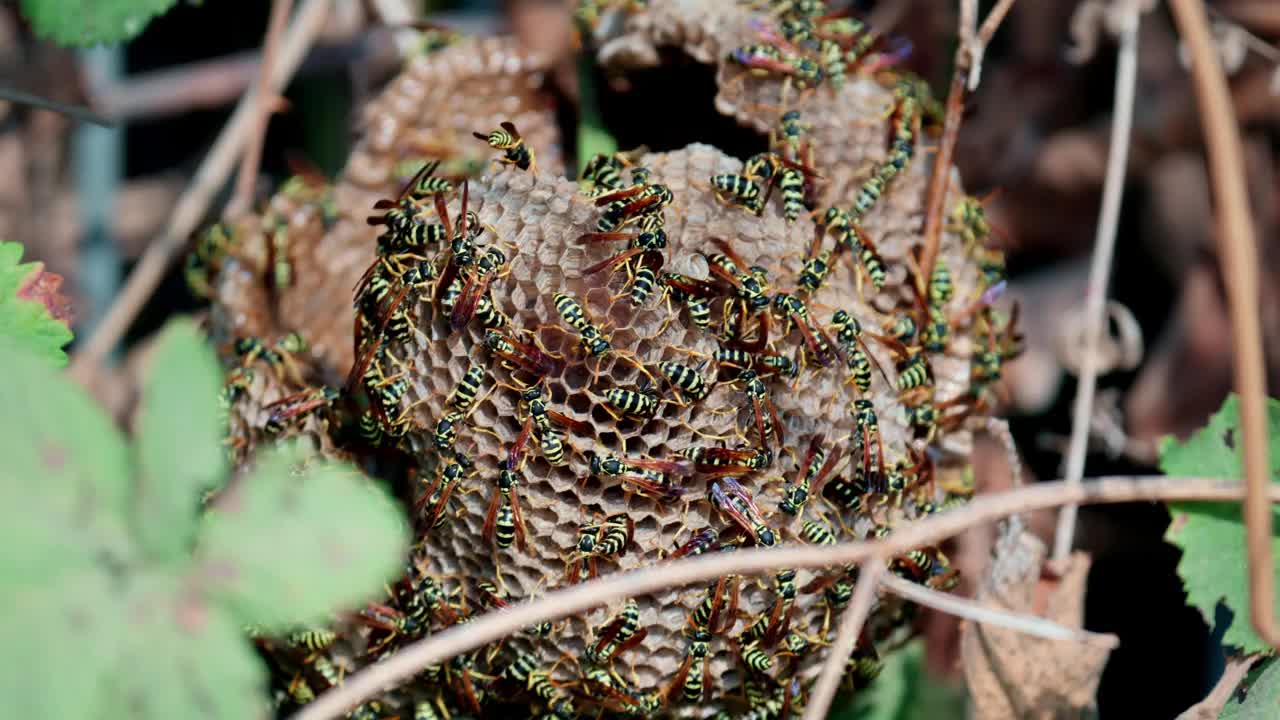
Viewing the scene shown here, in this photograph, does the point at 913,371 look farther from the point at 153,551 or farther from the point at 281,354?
the point at 153,551

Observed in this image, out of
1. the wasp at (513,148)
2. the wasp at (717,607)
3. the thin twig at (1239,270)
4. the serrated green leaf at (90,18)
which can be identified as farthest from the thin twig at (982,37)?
the serrated green leaf at (90,18)

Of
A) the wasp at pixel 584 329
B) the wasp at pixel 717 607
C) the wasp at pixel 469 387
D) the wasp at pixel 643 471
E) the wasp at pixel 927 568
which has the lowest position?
the wasp at pixel 927 568

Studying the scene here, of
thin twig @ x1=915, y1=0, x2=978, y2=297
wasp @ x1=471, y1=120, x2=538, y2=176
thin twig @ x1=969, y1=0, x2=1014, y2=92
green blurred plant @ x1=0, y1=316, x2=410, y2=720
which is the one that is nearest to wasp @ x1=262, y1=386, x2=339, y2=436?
wasp @ x1=471, y1=120, x2=538, y2=176

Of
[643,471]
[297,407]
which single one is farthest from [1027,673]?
[297,407]

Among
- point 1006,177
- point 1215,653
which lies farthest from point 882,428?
point 1006,177

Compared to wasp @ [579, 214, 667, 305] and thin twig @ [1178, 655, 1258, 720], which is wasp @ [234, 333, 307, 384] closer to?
wasp @ [579, 214, 667, 305]

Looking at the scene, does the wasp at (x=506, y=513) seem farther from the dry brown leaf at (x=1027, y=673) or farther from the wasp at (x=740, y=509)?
the dry brown leaf at (x=1027, y=673)
